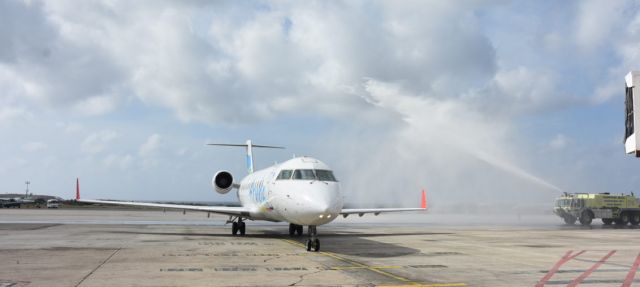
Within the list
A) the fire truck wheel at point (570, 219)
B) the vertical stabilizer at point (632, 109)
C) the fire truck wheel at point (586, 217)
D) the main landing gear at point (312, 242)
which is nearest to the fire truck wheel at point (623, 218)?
the fire truck wheel at point (586, 217)

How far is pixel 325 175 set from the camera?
57.4ft

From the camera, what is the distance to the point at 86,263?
1280cm

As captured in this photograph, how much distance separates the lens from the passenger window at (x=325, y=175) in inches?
681

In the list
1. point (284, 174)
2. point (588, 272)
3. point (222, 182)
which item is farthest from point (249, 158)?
point (588, 272)

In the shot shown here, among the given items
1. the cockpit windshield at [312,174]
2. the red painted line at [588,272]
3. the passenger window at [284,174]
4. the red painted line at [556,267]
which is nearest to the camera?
the red painted line at [588,272]

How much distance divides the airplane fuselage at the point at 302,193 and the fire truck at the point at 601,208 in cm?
2730

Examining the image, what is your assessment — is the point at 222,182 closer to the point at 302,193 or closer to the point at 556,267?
the point at 302,193

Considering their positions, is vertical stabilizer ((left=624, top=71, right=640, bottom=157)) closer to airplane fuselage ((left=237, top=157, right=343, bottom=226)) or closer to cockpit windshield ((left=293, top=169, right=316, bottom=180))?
airplane fuselage ((left=237, top=157, right=343, bottom=226))

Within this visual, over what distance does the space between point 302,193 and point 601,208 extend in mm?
31240

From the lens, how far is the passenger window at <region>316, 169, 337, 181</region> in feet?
56.7

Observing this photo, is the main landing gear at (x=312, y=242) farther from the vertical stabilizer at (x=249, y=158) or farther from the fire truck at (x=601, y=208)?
the fire truck at (x=601, y=208)

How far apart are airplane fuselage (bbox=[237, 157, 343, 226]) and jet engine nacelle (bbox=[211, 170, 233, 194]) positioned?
7176 millimetres

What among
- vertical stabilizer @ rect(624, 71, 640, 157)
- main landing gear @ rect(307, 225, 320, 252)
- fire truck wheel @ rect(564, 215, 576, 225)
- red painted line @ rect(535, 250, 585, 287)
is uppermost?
vertical stabilizer @ rect(624, 71, 640, 157)

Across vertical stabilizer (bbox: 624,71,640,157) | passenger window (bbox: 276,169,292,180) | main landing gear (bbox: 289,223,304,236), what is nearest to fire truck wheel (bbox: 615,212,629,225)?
main landing gear (bbox: 289,223,304,236)
